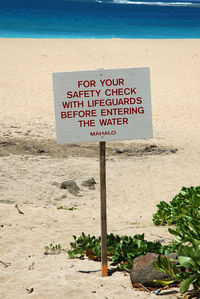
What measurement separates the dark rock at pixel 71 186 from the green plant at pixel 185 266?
12.4 feet

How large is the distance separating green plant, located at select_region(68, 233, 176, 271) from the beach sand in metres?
0.10

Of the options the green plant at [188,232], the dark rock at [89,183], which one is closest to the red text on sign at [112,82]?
the green plant at [188,232]

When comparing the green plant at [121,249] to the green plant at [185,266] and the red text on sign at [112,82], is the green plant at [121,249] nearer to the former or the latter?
the green plant at [185,266]

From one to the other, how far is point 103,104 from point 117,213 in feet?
9.41

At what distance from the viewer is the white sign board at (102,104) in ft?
13.7

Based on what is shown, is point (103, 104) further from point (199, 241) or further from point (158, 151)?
point (158, 151)

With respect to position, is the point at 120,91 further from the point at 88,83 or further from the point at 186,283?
the point at 186,283

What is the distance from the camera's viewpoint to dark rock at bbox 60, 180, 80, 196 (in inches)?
297

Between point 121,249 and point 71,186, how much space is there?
3128 mm

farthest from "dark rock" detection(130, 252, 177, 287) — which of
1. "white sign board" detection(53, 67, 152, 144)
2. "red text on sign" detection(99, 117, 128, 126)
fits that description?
"red text on sign" detection(99, 117, 128, 126)

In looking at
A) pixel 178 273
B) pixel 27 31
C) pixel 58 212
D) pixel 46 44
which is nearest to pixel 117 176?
pixel 58 212

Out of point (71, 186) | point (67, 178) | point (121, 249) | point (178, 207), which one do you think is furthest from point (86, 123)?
point (67, 178)

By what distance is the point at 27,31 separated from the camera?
41.8 meters

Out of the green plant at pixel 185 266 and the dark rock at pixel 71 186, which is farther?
the dark rock at pixel 71 186
